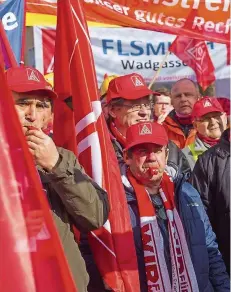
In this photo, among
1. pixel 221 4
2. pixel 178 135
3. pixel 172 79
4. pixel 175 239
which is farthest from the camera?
pixel 172 79

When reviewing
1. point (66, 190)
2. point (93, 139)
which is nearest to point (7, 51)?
point (93, 139)

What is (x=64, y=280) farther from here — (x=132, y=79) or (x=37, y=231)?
(x=132, y=79)

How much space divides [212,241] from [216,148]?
1307 millimetres

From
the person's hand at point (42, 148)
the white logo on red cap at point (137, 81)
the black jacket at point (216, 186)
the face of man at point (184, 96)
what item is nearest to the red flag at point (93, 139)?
the white logo on red cap at point (137, 81)

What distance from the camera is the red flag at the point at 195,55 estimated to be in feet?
30.7

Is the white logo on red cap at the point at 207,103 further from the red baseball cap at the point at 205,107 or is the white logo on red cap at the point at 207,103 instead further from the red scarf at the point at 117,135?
the red scarf at the point at 117,135

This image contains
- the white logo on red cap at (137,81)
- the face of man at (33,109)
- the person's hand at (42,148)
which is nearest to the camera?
the person's hand at (42,148)

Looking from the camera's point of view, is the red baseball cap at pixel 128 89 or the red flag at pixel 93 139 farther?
the red baseball cap at pixel 128 89

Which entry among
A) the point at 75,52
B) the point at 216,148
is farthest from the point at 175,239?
the point at 216,148

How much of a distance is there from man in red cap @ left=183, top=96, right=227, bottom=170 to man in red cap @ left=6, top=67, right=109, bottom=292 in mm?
3047

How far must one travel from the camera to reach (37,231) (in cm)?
184

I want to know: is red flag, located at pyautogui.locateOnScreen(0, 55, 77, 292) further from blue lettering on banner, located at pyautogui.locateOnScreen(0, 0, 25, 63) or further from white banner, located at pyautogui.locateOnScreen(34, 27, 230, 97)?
white banner, located at pyautogui.locateOnScreen(34, 27, 230, 97)

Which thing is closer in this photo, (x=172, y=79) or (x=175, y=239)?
(x=175, y=239)

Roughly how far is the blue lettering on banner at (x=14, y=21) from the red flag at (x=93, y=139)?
1.03 meters
